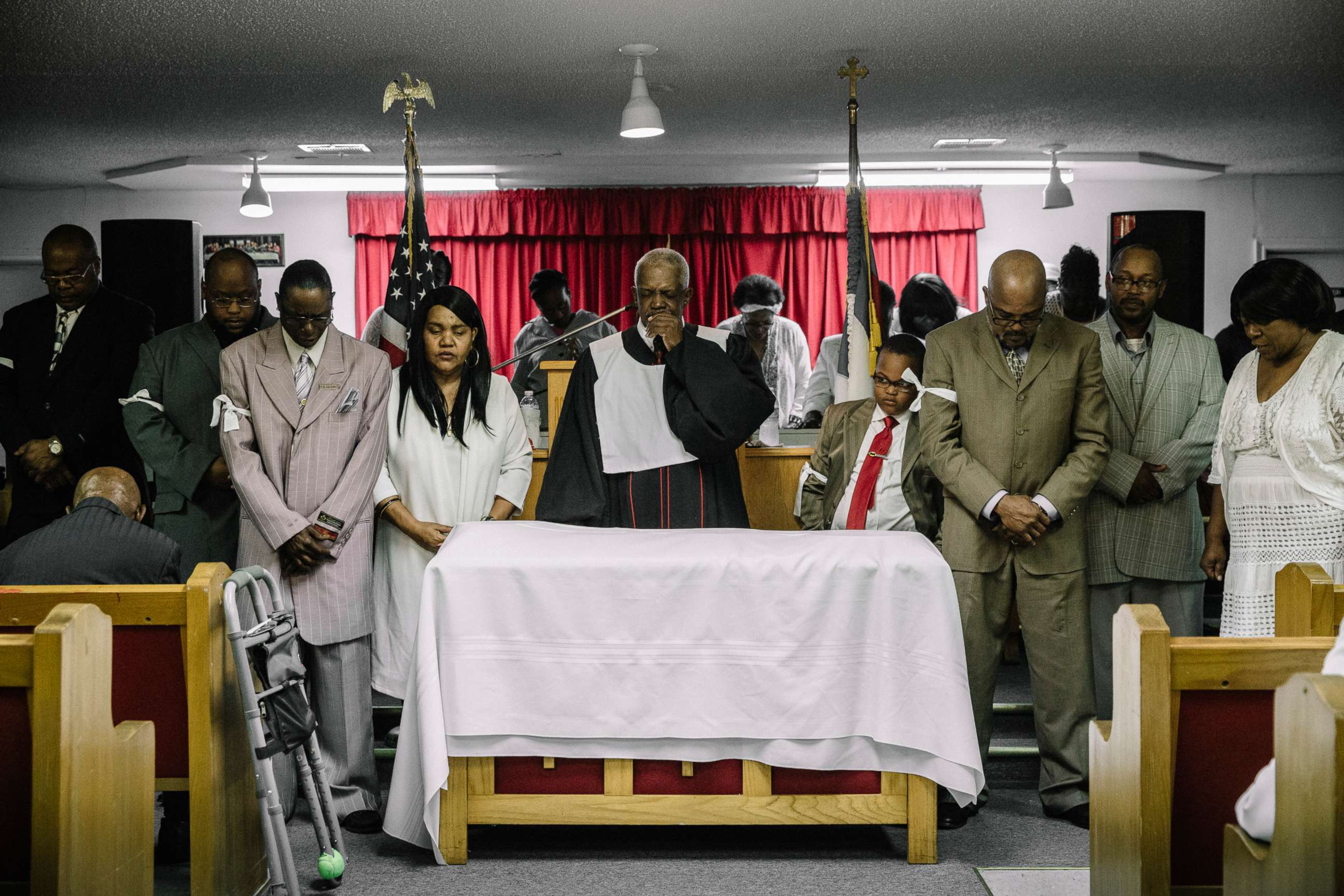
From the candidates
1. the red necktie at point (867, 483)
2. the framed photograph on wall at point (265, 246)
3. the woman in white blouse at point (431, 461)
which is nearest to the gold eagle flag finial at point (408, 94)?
the woman in white blouse at point (431, 461)

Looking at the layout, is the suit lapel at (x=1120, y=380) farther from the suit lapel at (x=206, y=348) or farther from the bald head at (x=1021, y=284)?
the suit lapel at (x=206, y=348)

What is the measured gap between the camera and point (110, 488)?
271 cm

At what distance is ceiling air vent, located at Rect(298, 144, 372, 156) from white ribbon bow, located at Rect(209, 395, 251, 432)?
4844 millimetres

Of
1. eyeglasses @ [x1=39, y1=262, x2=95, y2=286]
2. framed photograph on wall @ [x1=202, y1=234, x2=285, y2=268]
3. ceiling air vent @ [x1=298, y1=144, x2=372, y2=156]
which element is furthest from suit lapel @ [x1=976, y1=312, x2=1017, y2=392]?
framed photograph on wall @ [x1=202, y1=234, x2=285, y2=268]

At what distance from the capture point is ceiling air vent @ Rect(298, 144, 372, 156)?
774cm

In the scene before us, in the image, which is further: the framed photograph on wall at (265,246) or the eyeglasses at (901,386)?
the framed photograph on wall at (265,246)

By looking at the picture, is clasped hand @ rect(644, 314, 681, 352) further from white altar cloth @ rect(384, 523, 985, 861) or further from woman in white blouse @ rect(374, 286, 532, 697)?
white altar cloth @ rect(384, 523, 985, 861)

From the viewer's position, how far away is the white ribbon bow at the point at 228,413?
10.6 ft

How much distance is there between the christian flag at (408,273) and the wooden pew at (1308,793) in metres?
3.40

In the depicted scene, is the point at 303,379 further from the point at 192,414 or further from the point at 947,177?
the point at 947,177

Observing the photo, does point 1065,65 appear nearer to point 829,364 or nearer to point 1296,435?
point 829,364

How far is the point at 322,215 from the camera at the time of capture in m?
9.91

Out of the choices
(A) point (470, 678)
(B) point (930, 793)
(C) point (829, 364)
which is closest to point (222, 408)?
(A) point (470, 678)

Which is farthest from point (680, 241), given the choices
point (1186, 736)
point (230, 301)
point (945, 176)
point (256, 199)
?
point (1186, 736)
